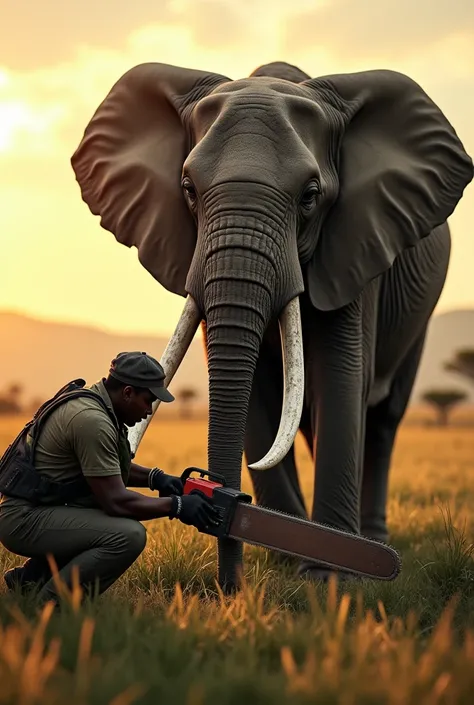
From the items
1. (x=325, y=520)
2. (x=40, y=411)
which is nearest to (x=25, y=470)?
(x=40, y=411)

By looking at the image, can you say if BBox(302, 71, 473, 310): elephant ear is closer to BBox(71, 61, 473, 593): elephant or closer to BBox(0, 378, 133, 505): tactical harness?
BBox(71, 61, 473, 593): elephant

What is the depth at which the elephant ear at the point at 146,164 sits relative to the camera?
23.2 ft

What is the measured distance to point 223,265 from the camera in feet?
19.4

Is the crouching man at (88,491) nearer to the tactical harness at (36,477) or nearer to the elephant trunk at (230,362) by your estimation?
the tactical harness at (36,477)

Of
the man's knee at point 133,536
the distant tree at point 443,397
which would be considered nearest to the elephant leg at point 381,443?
the man's knee at point 133,536

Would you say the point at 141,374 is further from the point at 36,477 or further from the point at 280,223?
the point at 280,223

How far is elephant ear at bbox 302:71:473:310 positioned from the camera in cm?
692

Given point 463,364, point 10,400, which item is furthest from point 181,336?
point 10,400

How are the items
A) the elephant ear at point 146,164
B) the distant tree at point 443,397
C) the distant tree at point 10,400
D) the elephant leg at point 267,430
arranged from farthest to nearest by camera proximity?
the distant tree at point 10,400 → the distant tree at point 443,397 → the elephant leg at point 267,430 → the elephant ear at point 146,164

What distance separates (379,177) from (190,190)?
57.0 inches

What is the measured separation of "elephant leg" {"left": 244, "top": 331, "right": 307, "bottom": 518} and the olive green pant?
8.47 ft

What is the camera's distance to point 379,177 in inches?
284

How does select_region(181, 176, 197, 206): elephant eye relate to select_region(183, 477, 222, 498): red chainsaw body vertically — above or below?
above

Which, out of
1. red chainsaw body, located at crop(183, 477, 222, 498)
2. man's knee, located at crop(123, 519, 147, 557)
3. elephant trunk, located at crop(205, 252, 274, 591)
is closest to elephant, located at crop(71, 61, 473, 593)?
elephant trunk, located at crop(205, 252, 274, 591)
